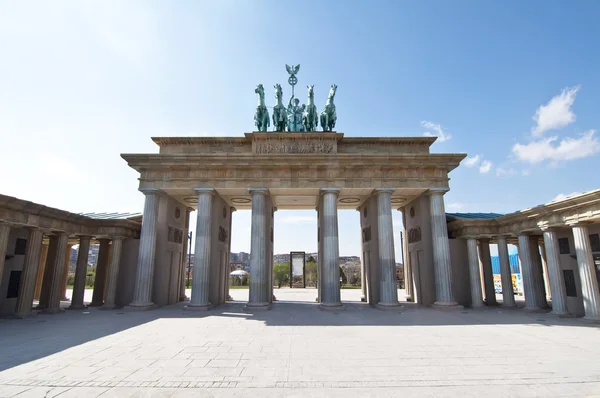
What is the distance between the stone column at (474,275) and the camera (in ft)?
72.2

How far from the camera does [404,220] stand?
28500mm

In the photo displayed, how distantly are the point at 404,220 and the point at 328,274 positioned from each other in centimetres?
1141

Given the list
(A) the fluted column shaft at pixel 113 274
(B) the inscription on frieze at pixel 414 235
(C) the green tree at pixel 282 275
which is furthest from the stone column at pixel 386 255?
(C) the green tree at pixel 282 275

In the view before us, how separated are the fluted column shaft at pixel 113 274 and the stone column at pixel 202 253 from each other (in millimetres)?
6349

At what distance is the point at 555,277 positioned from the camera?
17984 millimetres

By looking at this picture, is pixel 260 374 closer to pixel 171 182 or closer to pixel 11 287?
pixel 171 182

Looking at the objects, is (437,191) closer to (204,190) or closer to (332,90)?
(332,90)

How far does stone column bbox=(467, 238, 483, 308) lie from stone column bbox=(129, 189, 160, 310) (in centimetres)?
2370

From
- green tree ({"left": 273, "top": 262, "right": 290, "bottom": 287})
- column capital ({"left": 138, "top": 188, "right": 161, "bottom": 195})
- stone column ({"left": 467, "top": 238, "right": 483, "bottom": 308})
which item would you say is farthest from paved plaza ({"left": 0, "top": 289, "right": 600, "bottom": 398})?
green tree ({"left": 273, "top": 262, "right": 290, "bottom": 287})

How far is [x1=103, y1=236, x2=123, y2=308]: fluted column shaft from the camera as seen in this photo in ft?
71.2

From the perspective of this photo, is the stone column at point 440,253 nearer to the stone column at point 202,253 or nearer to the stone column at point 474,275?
the stone column at point 474,275

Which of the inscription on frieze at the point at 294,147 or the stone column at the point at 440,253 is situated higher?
the inscription on frieze at the point at 294,147

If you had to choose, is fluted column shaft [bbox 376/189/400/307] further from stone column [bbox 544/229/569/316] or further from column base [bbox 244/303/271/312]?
stone column [bbox 544/229/569/316]

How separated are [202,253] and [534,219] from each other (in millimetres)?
22811
